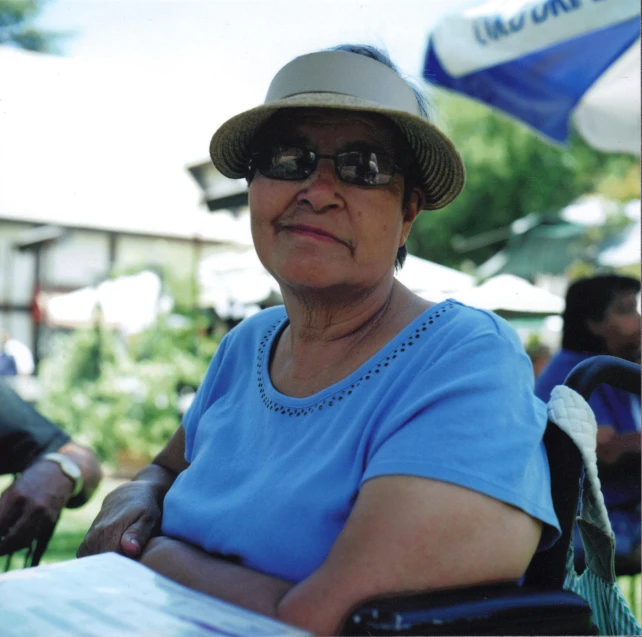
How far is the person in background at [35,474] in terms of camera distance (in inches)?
86.2

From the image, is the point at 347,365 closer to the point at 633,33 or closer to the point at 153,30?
the point at 153,30

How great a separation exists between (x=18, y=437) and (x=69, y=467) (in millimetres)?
191

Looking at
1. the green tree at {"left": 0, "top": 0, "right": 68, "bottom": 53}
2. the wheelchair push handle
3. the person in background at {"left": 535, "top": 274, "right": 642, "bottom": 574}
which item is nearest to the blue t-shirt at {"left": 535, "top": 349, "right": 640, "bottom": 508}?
the person in background at {"left": 535, "top": 274, "right": 642, "bottom": 574}

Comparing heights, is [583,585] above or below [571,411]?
below

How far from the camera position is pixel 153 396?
8.54m

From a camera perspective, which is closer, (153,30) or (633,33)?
(153,30)

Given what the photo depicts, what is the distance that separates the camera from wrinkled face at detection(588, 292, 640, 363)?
14.0 ft

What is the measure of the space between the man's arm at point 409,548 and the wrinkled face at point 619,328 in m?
3.12

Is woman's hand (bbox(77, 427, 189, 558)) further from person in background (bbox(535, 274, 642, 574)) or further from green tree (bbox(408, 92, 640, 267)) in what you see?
green tree (bbox(408, 92, 640, 267))

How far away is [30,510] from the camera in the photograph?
2189 millimetres

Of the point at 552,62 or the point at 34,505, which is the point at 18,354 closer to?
the point at 552,62

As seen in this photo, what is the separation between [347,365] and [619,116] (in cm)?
333

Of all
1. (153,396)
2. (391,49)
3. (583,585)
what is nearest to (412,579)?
(583,585)

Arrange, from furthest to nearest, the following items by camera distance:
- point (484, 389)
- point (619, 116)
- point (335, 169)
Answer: point (619, 116)
point (335, 169)
point (484, 389)
